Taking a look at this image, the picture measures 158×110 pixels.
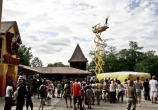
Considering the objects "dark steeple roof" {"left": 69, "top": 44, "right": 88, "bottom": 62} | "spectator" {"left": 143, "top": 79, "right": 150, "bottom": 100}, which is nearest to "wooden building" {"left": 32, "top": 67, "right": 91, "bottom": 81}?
"dark steeple roof" {"left": 69, "top": 44, "right": 88, "bottom": 62}

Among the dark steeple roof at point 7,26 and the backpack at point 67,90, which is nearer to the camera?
the backpack at point 67,90

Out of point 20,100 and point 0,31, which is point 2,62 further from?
point 20,100

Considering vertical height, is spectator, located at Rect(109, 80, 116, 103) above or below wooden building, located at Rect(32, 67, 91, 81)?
below

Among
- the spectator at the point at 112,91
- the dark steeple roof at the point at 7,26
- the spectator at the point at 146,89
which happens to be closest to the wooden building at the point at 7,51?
the dark steeple roof at the point at 7,26

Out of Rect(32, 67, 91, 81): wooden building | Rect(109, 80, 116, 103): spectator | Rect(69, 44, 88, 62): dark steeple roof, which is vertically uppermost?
Rect(69, 44, 88, 62): dark steeple roof

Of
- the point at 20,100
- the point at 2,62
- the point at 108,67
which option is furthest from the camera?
the point at 108,67

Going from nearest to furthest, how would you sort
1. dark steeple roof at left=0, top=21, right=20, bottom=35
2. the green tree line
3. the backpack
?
the backpack → dark steeple roof at left=0, top=21, right=20, bottom=35 → the green tree line

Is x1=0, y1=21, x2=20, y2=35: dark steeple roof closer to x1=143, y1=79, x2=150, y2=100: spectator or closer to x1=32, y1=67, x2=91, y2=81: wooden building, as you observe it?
x1=143, y1=79, x2=150, y2=100: spectator

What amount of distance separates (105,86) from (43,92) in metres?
6.98

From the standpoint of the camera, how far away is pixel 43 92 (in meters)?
12.1

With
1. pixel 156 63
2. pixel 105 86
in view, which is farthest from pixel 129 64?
pixel 105 86

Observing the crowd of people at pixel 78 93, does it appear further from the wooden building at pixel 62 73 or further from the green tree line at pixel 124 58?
the green tree line at pixel 124 58

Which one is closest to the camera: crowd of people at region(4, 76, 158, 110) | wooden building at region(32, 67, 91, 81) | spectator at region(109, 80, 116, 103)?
crowd of people at region(4, 76, 158, 110)

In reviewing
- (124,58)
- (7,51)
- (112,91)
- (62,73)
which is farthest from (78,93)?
(124,58)
